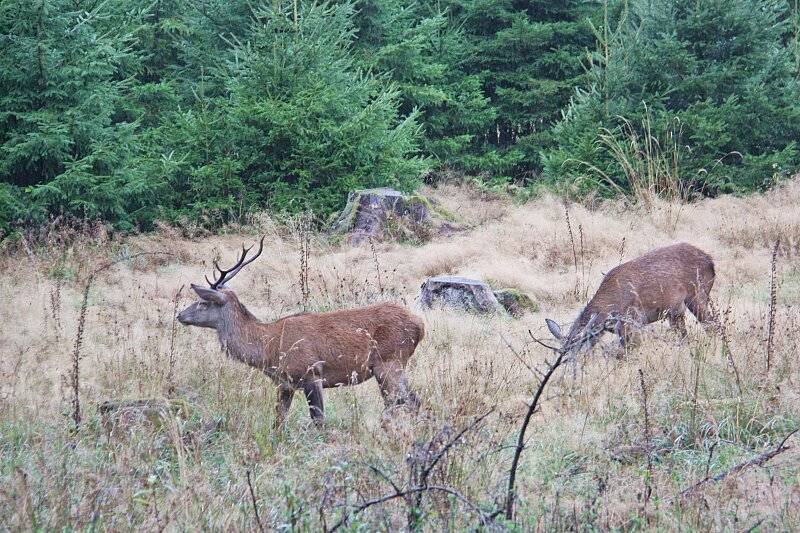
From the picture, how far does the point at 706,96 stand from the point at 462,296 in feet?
32.7

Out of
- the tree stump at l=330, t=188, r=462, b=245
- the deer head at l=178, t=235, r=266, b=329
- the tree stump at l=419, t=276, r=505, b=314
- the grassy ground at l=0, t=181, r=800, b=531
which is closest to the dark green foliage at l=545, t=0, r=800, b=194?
the tree stump at l=330, t=188, r=462, b=245

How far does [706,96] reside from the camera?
17062 millimetres

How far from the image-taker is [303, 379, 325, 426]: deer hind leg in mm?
5871

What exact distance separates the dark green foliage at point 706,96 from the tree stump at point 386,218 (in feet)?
12.1

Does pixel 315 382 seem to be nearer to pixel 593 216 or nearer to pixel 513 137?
pixel 593 216

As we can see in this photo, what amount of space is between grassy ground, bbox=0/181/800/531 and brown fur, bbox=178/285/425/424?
177mm

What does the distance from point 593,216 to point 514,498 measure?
34.7 ft

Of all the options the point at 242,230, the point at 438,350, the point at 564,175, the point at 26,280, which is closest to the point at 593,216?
the point at 564,175

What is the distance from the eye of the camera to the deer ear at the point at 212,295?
6.39 meters

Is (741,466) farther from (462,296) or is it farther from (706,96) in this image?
(706,96)

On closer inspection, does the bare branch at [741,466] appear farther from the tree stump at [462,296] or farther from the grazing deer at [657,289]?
the tree stump at [462,296]

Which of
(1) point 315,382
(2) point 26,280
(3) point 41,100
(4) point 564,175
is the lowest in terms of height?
(1) point 315,382

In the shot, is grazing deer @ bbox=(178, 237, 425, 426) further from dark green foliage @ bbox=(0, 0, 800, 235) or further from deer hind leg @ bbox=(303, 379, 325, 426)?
dark green foliage @ bbox=(0, 0, 800, 235)

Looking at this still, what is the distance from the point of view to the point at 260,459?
16.4ft
